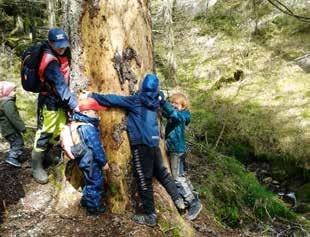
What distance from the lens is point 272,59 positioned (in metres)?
15.6

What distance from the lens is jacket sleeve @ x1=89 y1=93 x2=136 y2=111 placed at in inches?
178

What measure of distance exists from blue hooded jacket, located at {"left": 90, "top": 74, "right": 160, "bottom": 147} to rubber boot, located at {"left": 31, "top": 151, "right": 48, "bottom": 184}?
116 cm

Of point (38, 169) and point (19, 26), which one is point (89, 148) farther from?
point (19, 26)

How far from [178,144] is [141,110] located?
722 millimetres

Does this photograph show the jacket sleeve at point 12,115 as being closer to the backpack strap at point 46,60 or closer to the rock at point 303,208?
the backpack strap at point 46,60

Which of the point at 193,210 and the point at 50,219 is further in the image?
the point at 193,210


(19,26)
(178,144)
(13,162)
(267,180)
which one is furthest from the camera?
(19,26)

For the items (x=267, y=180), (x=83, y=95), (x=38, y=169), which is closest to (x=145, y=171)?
(x=83, y=95)

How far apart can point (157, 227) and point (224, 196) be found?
171 centimetres

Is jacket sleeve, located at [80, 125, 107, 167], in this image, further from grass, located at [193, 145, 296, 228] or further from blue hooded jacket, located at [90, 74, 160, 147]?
grass, located at [193, 145, 296, 228]

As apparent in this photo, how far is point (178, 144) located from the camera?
5125 mm

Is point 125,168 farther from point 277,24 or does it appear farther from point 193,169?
point 277,24

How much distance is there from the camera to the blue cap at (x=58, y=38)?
4.50 metres

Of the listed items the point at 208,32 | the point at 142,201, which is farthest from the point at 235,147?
the point at 208,32
